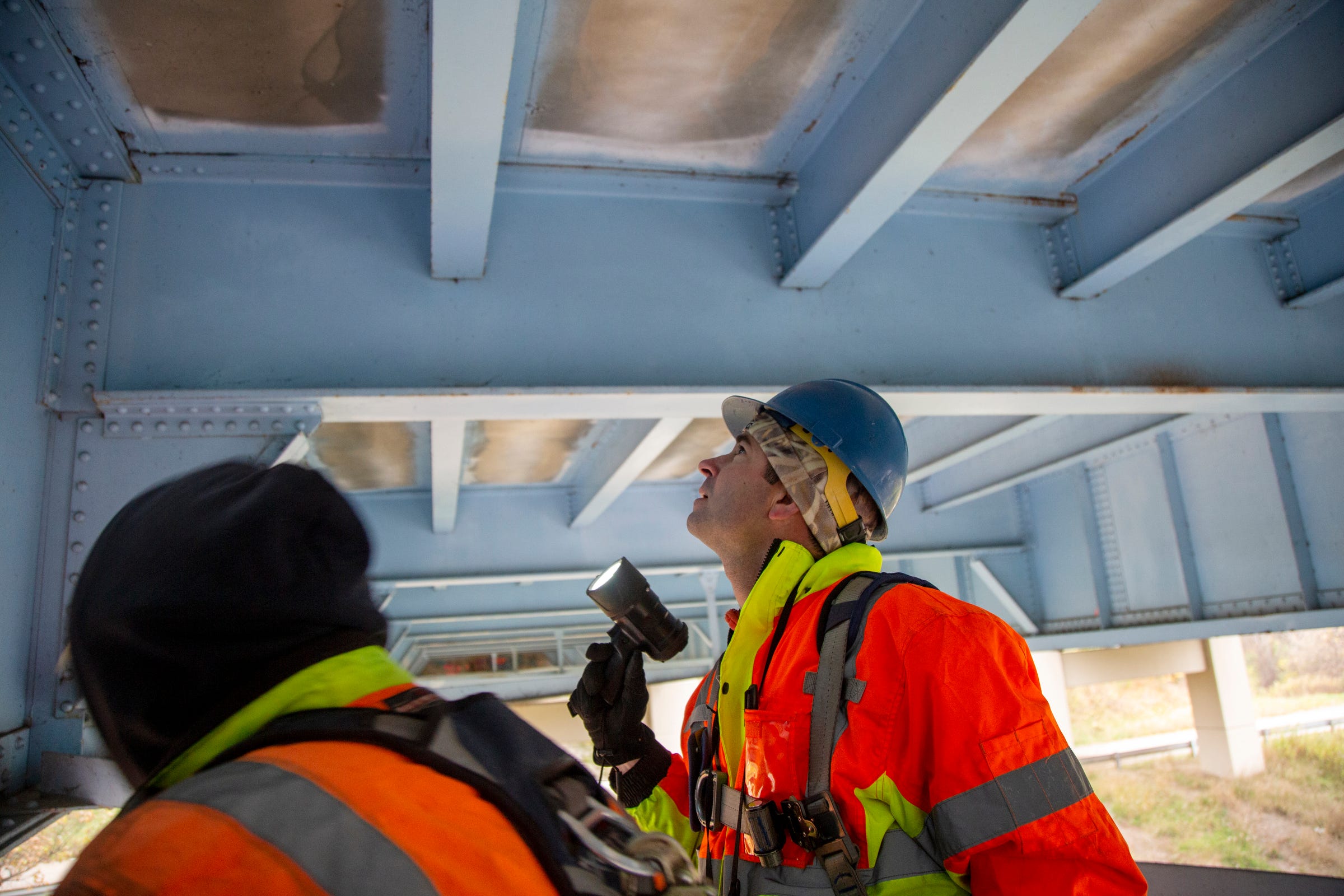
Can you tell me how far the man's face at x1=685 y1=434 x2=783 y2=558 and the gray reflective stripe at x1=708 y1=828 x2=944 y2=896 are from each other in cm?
88

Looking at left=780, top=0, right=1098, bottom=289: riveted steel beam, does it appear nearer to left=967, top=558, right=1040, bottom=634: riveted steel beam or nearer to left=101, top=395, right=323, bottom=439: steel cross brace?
left=101, top=395, right=323, bottom=439: steel cross brace

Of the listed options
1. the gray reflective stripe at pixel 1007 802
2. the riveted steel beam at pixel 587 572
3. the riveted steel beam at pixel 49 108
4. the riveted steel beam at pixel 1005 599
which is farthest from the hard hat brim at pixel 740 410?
the riveted steel beam at pixel 1005 599

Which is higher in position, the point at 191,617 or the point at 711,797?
the point at 191,617

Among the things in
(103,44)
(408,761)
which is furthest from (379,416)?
(408,761)

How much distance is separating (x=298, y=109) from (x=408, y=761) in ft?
9.40

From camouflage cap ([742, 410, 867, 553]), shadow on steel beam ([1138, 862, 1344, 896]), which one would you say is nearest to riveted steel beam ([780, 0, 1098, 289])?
camouflage cap ([742, 410, 867, 553])

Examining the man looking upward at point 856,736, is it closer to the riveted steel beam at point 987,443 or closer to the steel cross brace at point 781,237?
the steel cross brace at point 781,237

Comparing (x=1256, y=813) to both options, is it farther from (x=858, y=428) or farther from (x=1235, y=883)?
(x=858, y=428)

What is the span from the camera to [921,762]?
5.42ft

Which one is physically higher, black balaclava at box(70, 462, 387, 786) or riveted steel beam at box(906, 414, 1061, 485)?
riveted steel beam at box(906, 414, 1061, 485)

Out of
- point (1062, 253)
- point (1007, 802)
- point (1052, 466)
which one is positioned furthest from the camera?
point (1052, 466)

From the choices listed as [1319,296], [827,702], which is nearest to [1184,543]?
[1319,296]

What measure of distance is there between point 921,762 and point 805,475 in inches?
35.6

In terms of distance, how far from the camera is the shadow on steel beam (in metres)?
2.90
